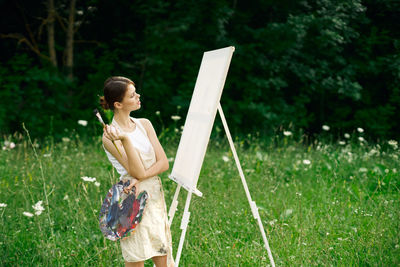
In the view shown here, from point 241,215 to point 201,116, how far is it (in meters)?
1.14

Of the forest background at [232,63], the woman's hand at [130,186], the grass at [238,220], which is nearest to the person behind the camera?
the woman's hand at [130,186]

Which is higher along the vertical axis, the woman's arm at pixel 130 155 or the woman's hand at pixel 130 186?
the woman's arm at pixel 130 155

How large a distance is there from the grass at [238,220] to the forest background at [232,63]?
313 cm

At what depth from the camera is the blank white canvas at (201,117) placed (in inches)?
82.3

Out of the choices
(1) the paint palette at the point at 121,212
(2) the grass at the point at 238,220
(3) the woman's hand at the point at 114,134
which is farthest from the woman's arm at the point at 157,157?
(2) the grass at the point at 238,220

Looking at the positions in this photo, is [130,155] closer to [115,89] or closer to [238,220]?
[115,89]

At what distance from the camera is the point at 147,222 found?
6.56ft

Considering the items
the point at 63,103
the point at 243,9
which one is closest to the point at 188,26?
the point at 243,9

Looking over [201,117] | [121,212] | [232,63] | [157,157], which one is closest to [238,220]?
[201,117]

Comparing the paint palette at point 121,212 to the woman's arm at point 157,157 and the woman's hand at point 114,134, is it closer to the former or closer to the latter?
the woman's arm at point 157,157

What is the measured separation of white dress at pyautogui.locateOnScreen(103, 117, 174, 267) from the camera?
6.49ft

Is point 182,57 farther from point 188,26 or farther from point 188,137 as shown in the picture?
point 188,137

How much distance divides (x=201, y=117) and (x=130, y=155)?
0.54m

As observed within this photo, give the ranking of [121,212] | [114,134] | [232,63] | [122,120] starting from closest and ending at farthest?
[114,134]
[121,212]
[122,120]
[232,63]
